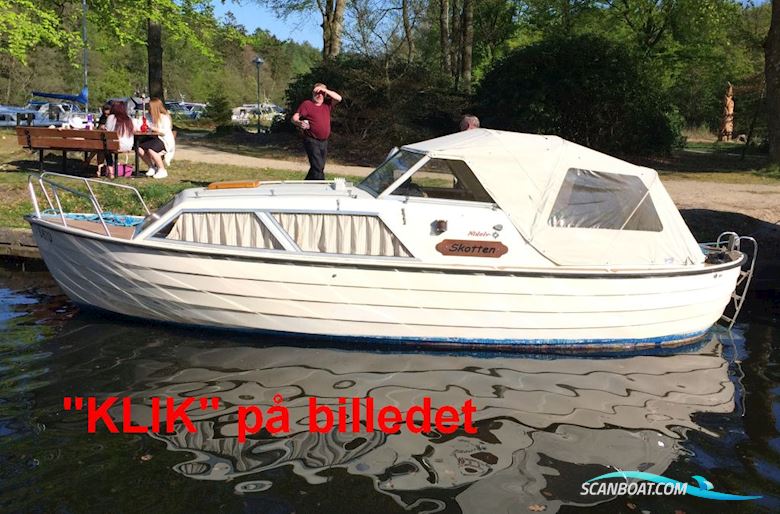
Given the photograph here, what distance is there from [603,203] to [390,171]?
2306 mm

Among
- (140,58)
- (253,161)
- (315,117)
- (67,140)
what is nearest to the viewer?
(315,117)

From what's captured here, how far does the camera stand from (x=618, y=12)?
98.5ft

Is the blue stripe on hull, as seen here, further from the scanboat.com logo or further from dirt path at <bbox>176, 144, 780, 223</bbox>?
dirt path at <bbox>176, 144, 780, 223</bbox>

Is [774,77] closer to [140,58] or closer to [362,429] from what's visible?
[362,429]

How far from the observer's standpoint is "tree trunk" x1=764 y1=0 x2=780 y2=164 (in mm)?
18781

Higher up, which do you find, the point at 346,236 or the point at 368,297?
the point at 346,236

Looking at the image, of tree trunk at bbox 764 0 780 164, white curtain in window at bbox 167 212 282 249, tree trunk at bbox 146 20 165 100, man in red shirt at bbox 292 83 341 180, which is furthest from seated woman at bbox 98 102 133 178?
tree trunk at bbox 764 0 780 164

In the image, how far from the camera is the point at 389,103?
814 inches

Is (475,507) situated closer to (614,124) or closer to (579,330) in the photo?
(579,330)

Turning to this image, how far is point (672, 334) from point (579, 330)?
4.04ft

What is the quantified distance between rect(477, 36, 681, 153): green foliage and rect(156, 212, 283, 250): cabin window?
14.5m

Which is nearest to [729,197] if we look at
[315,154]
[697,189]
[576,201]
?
[697,189]

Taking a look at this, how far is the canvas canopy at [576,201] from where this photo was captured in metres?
6.86

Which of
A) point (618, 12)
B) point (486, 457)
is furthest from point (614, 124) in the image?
point (486, 457)
